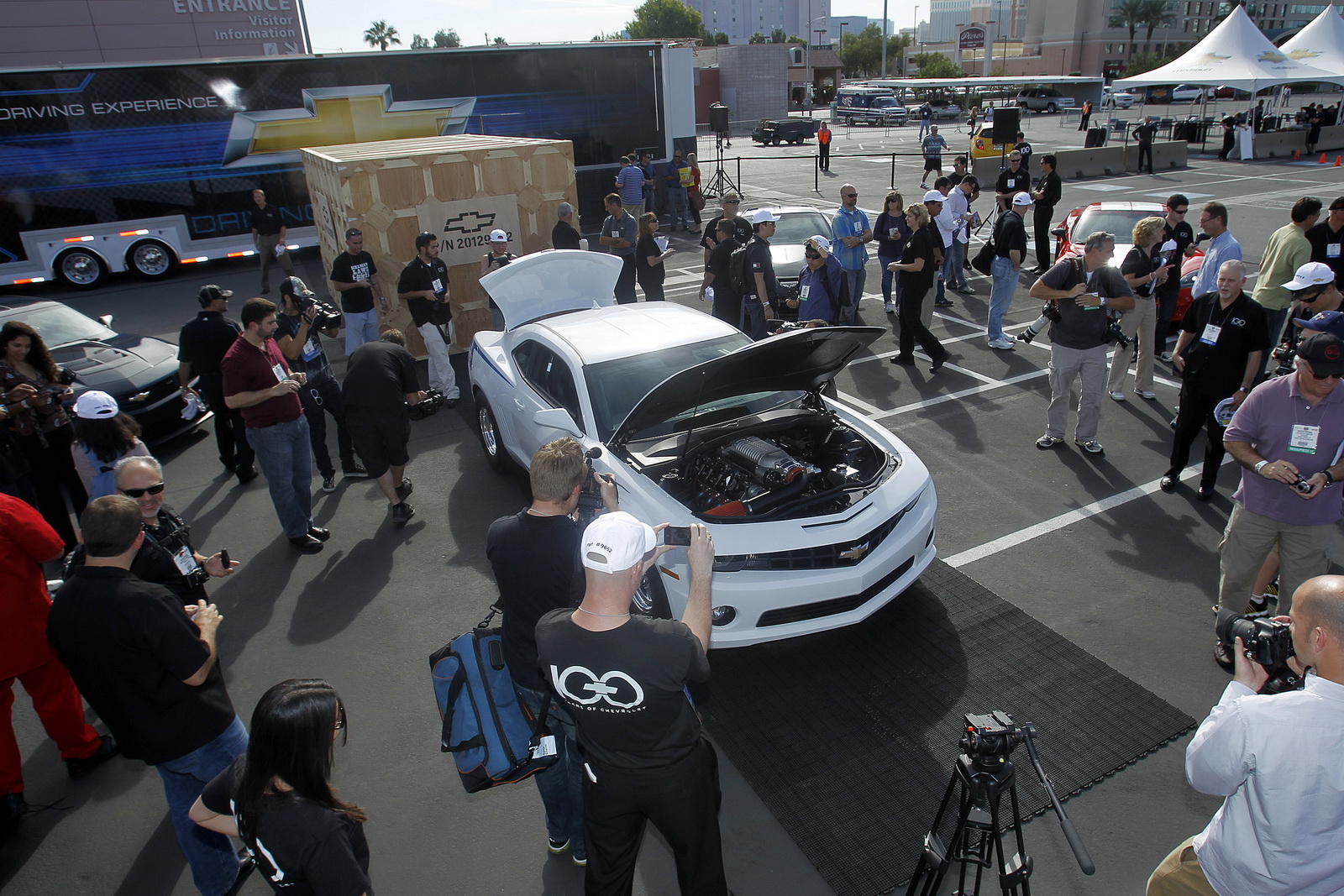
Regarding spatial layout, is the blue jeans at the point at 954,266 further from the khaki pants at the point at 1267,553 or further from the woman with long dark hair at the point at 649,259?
the khaki pants at the point at 1267,553

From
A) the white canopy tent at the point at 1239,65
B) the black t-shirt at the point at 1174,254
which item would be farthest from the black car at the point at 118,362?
the white canopy tent at the point at 1239,65

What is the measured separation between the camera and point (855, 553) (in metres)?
4.19

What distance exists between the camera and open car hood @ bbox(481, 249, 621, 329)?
724cm

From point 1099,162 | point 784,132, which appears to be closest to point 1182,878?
point 1099,162

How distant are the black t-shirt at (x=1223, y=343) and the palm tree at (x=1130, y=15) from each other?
100 m

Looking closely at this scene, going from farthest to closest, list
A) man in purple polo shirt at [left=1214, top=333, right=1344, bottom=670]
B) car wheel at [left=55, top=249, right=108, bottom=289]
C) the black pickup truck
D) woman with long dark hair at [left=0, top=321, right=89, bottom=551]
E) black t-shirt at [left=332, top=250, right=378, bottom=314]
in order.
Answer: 1. the black pickup truck
2. car wheel at [left=55, top=249, right=108, bottom=289]
3. black t-shirt at [left=332, top=250, right=378, bottom=314]
4. woman with long dark hair at [left=0, top=321, right=89, bottom=551]
5. man in purple polo shirt at [left=1214, top=333, right=1344, bottom=670]

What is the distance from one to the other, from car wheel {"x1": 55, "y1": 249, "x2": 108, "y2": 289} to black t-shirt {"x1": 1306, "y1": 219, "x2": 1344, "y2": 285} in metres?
18.7

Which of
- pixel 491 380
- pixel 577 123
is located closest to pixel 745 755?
pixel 491 380

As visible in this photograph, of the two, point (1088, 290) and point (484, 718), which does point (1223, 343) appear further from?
point (484, 718)

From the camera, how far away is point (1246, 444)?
4.03m

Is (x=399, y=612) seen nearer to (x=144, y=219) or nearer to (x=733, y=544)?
(x=733, y=544)

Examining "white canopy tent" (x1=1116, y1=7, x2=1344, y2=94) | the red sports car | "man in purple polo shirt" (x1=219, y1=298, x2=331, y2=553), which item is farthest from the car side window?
"white canopy tent" (x1=1116, y1=7, x2=1344, y2=94)

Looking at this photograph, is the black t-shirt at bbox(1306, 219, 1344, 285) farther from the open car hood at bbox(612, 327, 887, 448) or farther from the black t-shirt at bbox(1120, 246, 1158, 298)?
the open car hood at bbox(612, 327, 887, 448)

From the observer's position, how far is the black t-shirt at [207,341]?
6.52 meters
